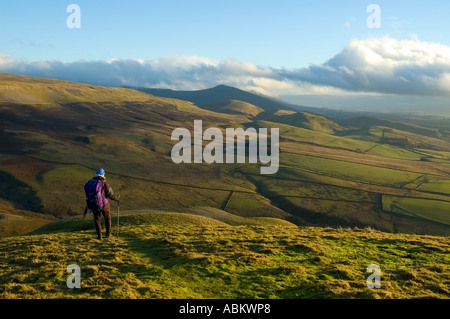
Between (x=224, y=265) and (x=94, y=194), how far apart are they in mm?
8573

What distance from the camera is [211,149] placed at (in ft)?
589

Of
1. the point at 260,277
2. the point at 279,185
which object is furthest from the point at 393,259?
the point at 279,185

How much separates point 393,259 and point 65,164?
398 ft

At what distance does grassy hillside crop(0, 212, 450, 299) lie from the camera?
13781 mm

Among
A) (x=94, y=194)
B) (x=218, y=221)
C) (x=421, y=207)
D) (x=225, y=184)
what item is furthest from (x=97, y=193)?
(x=421, y=207)

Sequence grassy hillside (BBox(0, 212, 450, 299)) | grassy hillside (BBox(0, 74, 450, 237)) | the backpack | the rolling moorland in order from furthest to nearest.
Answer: grassy hillside (BBox(0, 74, 450, 237))
the backpack
the rolling moorland
grassy hillside (BBox(0, 212, 450, 299))

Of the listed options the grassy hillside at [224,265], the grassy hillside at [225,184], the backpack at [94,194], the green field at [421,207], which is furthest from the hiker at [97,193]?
the green field at [421,207]

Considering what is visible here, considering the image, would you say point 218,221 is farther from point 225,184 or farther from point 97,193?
point 225,184

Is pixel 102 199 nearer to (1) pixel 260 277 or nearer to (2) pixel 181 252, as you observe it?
(2) pixel 181 252

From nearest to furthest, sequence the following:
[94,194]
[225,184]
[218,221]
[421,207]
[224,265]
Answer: [224,265] < [94,194] < [218,221] < [421,207] < [225,184]

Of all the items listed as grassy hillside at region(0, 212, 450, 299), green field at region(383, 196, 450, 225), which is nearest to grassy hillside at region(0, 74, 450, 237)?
green field at region(383, 196, 450, 225)

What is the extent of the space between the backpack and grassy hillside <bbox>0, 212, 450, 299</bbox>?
255 cm

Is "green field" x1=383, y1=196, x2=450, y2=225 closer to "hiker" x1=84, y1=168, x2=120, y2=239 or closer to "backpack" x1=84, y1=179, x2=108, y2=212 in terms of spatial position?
"hiker" x1=84, y1=168, x2=120, y2=239

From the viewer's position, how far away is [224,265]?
1730 cm
